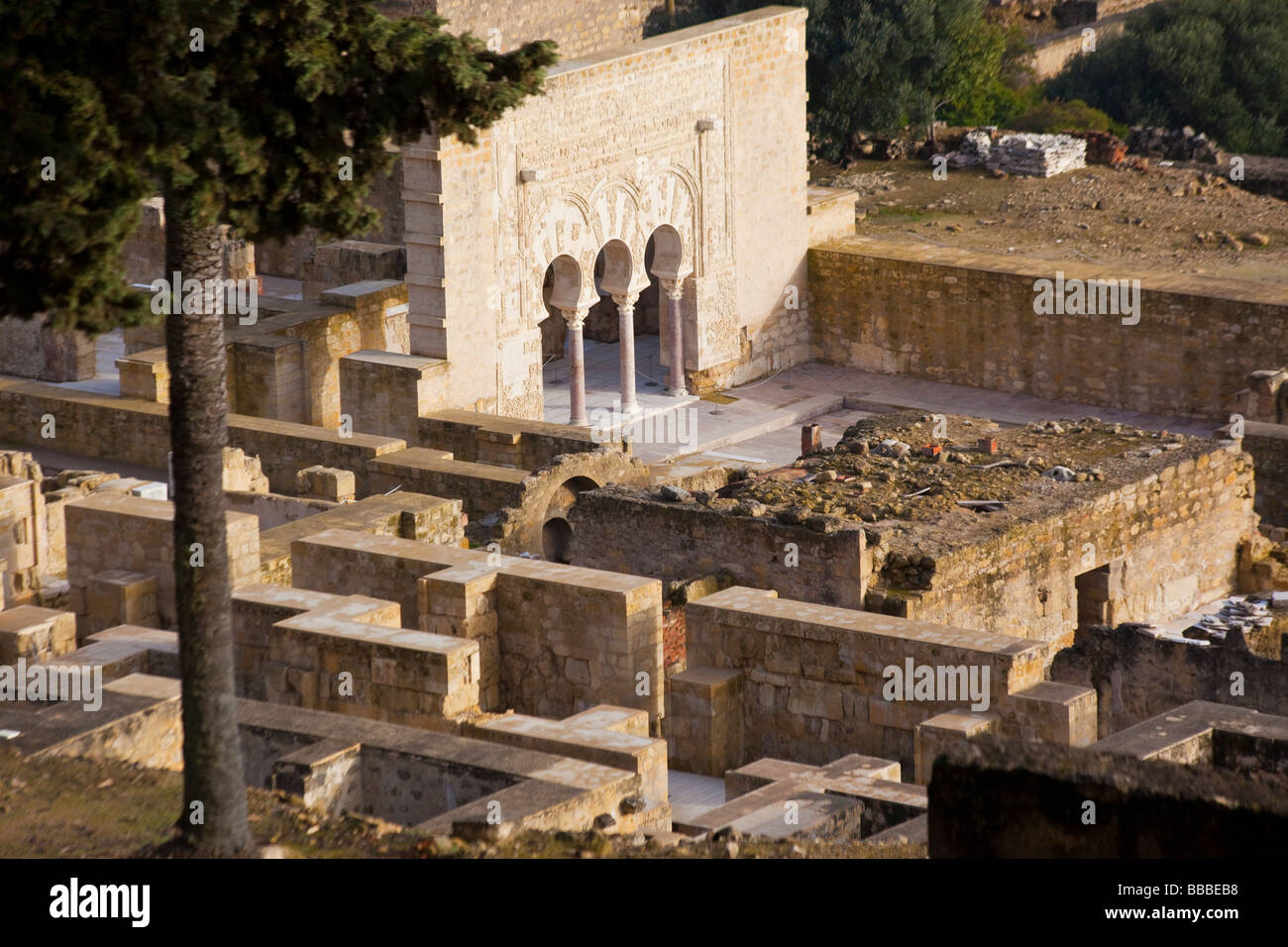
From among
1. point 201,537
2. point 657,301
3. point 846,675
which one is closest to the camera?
point 201,537

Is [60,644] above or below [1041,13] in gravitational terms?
below

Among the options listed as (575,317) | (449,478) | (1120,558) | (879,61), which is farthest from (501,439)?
(879,61)

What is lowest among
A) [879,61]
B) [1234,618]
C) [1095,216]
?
[1234,618]

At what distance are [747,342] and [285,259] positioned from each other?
25.2ft

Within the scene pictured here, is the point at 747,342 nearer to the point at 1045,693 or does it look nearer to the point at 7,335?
the point at 7,335

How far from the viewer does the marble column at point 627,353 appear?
2662cm

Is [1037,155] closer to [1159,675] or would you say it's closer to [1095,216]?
[1095,216]

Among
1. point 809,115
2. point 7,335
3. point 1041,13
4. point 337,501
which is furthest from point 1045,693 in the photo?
point 1041,13

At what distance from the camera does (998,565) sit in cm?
1770

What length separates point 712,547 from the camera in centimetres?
1802

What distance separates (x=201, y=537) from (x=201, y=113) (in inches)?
70.2

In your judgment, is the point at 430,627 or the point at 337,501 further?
the point at 337,501

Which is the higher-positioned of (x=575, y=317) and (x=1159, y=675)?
(x=575, y=317)
